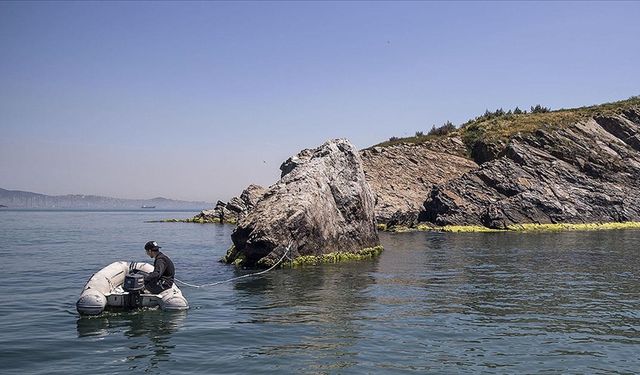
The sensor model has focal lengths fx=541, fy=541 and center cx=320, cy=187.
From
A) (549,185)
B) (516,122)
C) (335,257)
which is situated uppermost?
(516,122)

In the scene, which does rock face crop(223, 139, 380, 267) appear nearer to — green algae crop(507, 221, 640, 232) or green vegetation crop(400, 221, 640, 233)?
green vegetation crop(400, 221, 640, 233)

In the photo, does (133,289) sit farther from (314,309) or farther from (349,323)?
(349,323)

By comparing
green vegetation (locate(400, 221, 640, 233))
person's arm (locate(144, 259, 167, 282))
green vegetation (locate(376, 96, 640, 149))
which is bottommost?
person's arm (locate(144, 259, 167, 282))

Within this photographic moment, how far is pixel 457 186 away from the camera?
62.6 meters

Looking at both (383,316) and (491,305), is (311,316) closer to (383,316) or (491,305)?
(383,316)

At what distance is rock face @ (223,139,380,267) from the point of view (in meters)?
27.1

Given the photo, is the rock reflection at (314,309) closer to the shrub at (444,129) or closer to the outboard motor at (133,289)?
the outboard motor at (133,289)

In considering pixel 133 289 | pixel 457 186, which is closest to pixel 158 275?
pixel 133 289

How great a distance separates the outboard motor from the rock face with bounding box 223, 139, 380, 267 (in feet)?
32.6

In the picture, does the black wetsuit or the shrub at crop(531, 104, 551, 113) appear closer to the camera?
the black wetsuit

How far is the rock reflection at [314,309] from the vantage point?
40.7 ft

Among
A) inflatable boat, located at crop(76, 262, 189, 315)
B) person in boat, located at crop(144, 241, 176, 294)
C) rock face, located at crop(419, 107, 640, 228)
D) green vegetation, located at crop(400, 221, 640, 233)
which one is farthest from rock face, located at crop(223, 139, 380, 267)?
rock face, located at crop(419, 107, 640, 228)

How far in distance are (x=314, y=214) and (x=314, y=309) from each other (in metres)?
12.1

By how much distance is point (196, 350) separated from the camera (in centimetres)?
1266
